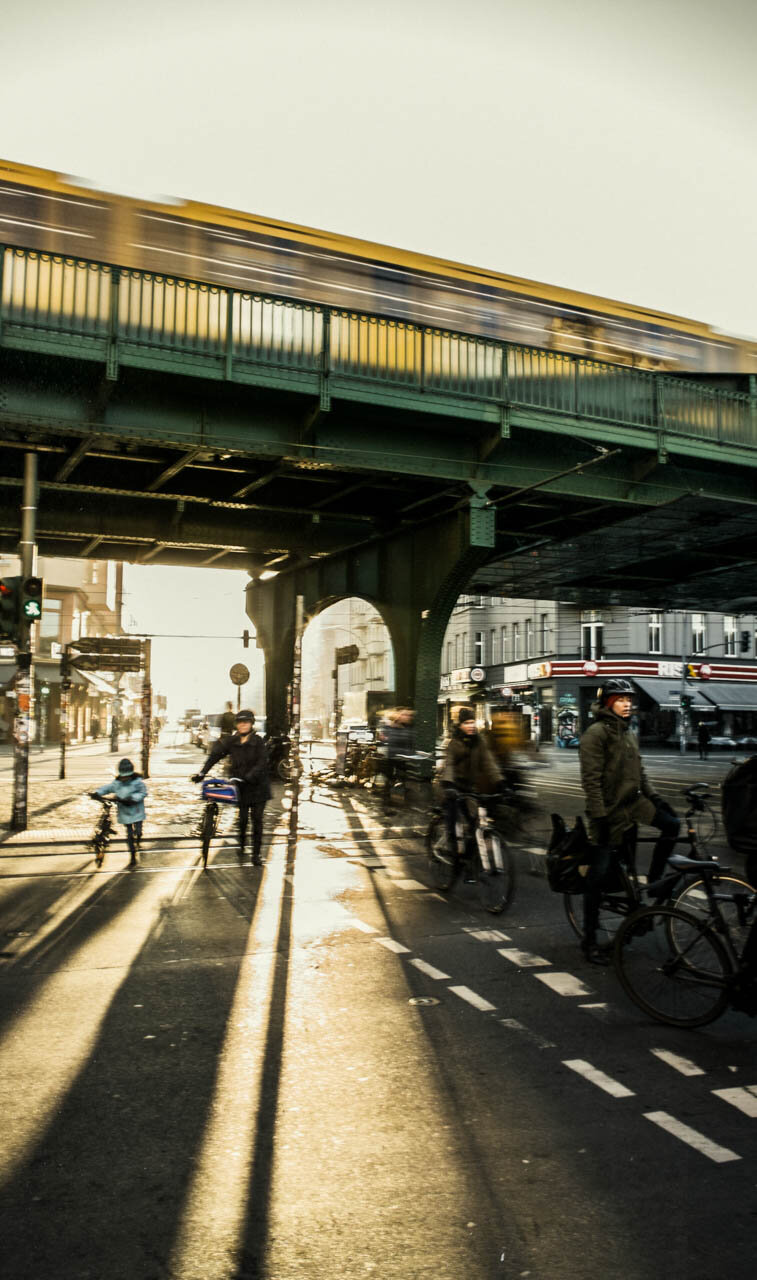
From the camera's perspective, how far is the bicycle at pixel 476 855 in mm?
8859

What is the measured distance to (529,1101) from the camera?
4477mm

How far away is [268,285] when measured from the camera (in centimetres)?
1581

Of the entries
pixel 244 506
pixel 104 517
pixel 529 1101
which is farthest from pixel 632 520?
pixel 529 1101

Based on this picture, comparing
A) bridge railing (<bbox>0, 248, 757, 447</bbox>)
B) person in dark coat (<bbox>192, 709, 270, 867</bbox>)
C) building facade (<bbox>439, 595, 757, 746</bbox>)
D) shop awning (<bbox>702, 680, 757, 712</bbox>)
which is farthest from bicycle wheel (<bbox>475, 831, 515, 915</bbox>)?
shop awning (<bbox>702, 680, 757, 712</bbox>)

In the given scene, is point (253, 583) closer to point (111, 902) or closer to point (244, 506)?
point (244, 506)

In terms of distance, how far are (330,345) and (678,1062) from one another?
11.9 metres

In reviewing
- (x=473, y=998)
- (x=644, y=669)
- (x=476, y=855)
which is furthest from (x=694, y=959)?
(x=644, y=669)

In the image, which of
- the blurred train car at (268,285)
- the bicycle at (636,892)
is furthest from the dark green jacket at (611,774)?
the blurred train car at (268,285)

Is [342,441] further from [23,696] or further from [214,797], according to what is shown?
[214,797]

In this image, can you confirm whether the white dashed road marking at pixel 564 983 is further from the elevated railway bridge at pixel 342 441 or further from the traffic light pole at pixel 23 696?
the traffic light pole at pixel 23 696

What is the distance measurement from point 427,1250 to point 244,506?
1718 cm

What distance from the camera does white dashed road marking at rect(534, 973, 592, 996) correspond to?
6281mm

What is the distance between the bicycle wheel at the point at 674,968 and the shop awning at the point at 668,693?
163 ft

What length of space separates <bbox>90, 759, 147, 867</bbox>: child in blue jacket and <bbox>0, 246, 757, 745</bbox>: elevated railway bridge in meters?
5.36
